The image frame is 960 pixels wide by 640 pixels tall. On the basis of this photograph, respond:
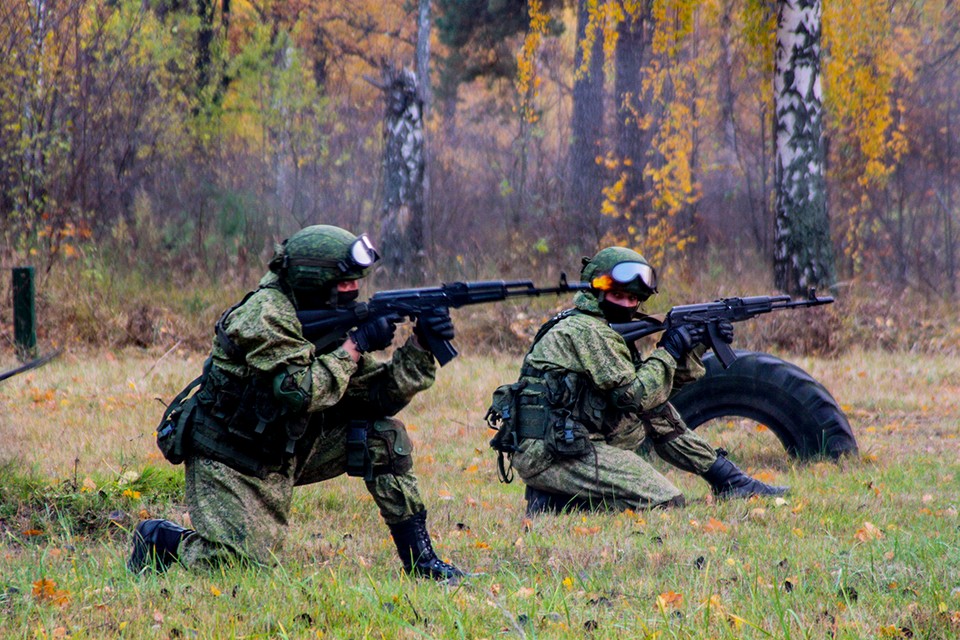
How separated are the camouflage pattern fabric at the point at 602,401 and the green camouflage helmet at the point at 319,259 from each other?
157 centimetres

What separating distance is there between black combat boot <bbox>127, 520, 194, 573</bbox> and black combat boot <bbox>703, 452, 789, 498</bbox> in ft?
10.1

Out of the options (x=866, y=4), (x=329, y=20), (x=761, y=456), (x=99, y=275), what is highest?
(x=329, y=20)

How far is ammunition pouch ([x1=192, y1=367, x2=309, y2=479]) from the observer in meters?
4.25

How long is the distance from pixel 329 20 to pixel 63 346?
16.8 m

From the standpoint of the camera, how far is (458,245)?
17.0m

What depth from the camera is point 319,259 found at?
4441 millimetres

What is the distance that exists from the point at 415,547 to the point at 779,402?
343cm

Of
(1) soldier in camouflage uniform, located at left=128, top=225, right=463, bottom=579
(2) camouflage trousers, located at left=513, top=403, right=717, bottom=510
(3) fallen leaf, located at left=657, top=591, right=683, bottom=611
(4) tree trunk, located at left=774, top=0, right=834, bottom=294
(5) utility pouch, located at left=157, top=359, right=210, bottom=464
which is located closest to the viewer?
(3) fallen leaf, located at left=657, top=591, right=683, bottom=611

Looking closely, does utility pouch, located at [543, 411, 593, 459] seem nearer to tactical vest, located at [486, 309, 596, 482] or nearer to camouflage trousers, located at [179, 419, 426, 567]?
tactical vest, located at [486, 309, 596, 482]

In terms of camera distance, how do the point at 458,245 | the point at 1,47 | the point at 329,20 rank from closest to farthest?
the point at 1,47, the point at 458,245, the point at 329,20

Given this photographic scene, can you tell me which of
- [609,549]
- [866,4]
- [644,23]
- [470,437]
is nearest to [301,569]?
[609,549]

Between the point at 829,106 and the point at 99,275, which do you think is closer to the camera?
the point at 99,275

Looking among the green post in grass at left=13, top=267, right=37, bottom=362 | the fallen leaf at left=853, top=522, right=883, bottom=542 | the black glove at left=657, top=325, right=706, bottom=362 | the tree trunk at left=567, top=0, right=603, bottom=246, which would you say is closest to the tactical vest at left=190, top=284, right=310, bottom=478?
the black glove at left=657, top=325, right=706, bottom=362

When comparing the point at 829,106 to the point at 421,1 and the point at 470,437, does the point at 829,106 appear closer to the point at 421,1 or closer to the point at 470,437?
the point at 421,1
